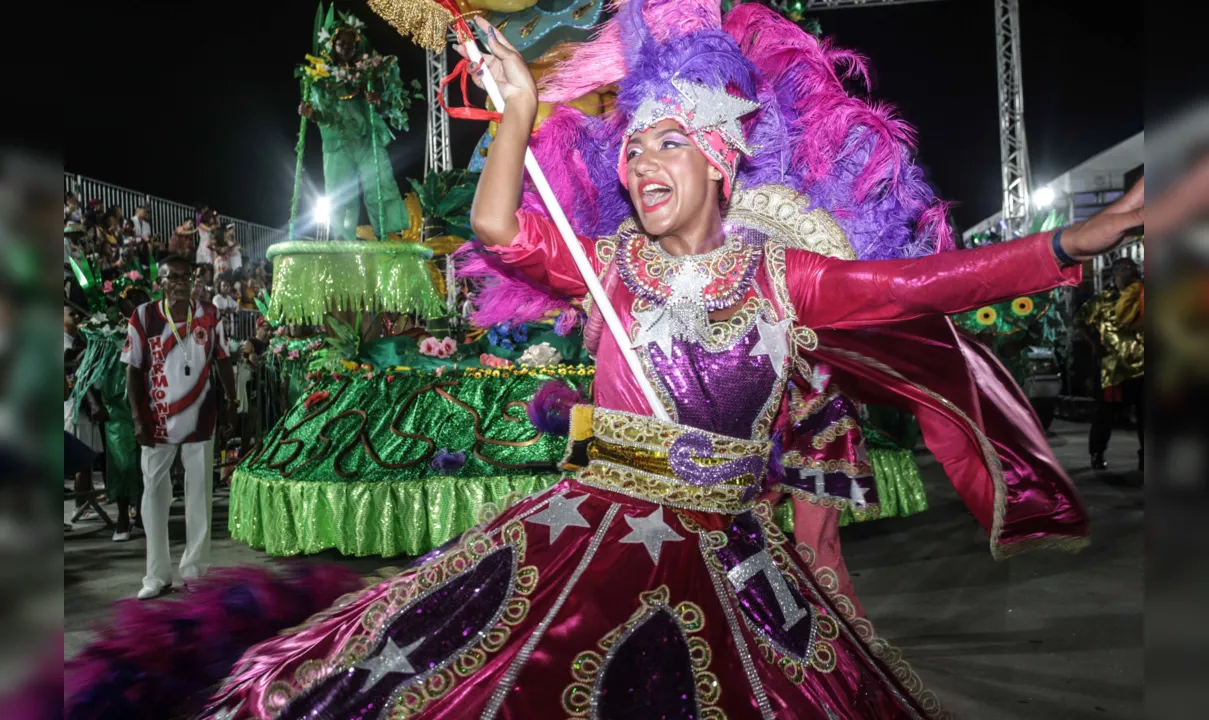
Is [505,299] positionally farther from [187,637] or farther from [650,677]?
[650,677]

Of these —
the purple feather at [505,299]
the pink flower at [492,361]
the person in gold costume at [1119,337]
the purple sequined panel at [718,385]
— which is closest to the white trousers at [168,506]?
the pink flower at [492,361]

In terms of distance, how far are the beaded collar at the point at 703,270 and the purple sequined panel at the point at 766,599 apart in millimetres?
535

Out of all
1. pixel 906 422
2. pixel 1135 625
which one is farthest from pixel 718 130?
pixel 906 422

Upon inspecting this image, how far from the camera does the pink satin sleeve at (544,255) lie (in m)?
2.04

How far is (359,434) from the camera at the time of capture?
18.8 feet

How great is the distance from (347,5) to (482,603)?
22.5ft

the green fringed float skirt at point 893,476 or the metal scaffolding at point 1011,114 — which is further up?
the metal scaffolding at point 1011,114

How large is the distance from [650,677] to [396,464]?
4251 mm

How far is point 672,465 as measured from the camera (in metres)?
1.89

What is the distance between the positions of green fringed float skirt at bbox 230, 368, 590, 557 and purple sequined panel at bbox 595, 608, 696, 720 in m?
3.75

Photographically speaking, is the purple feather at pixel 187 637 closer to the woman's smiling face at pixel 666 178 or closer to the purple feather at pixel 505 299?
the purple feather at pixel 505 299

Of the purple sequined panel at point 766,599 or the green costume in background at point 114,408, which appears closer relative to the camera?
the purple sequined panel at point 766,599

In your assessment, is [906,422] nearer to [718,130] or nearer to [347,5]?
[347,5]

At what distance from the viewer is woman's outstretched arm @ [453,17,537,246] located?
191 centimetres
